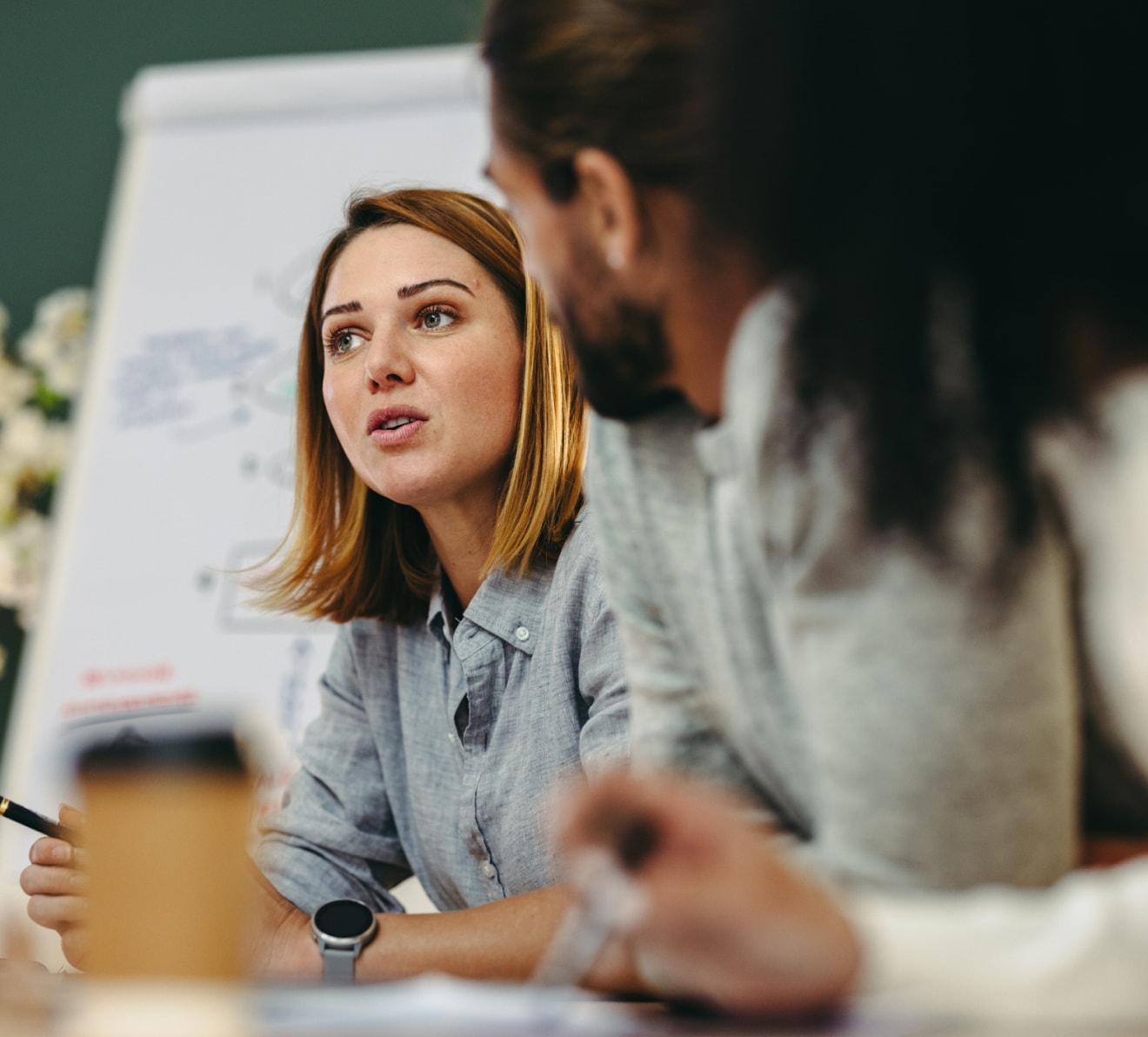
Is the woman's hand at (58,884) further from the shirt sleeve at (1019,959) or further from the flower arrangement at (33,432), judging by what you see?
the flower arrangement at (33,432)

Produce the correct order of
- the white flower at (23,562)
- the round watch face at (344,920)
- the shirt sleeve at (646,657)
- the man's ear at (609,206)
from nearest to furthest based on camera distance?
the man's ear at (609,206) → the shirt sleeve at (646,657) → the round watch face at (344,920) → the white flower at (23,562)

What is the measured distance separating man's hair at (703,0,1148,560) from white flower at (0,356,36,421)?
6.93 ft

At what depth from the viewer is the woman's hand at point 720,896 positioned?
504 mm

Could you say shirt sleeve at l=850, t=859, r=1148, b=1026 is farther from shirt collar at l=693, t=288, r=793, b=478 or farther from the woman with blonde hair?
the woman with blonde hair

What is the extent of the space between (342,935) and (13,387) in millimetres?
1642

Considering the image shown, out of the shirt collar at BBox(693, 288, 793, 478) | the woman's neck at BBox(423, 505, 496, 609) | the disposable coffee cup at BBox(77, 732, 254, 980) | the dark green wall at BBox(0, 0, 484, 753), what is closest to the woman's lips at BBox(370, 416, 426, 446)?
the woman's neck at BBox(423, 505, 496, 609)

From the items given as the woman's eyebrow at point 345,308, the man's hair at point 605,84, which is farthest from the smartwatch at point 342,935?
the man's hair at point 605,84

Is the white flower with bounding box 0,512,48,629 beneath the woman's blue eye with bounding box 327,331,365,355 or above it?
beneath

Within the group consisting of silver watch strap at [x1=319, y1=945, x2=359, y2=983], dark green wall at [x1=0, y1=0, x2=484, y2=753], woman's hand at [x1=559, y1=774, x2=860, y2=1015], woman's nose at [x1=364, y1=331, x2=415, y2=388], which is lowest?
silver watch strap at [x1=319, y1=945, x2=359, y2=983]

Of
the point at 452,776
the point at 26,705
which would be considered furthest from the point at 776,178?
the point at 26,705

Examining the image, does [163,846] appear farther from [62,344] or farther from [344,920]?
[62,344]

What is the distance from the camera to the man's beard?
2.51ft

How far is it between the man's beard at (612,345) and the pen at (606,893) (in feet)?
1.16

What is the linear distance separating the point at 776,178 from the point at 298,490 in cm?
97
